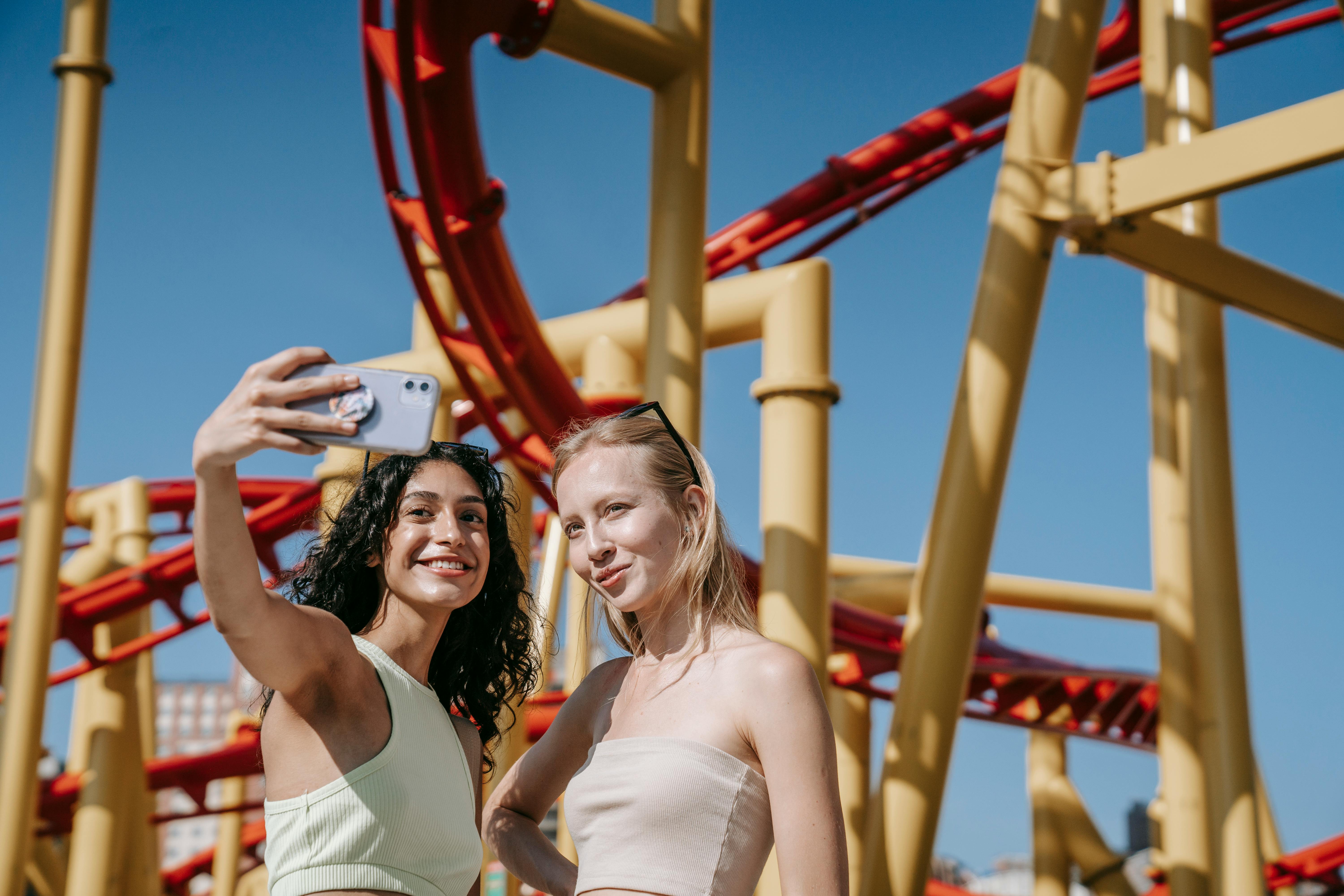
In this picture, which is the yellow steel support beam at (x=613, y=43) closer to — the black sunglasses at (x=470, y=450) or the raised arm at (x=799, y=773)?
the black sunglasses at (x=470, y=450)

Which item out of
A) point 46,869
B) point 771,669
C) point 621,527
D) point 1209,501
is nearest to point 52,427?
point 621,527

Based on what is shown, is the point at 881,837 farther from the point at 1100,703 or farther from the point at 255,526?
the point at 1100,703

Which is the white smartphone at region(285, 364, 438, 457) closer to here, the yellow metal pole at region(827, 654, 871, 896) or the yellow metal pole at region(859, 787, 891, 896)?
the yellow metal pole at region(859, 787, 891, 896)

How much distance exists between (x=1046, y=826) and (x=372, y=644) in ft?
28.4

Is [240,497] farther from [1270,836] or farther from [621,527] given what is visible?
[1270,836]

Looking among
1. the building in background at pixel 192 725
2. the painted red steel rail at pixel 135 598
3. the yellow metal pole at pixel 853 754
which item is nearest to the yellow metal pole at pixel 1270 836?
the yellow metal pole at pixel 853 754

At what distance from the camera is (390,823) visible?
5.22ft

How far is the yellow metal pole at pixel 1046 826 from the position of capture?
30.6 ft

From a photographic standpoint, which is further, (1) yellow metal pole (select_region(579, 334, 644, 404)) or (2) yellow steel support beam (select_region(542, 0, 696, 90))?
(1) yellow metal pole (select_region(579, 334, 644, 404))

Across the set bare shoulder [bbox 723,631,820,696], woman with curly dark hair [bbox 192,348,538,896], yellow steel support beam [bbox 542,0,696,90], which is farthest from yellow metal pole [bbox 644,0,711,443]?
bare shoulder [bbox 723,631,820,696]

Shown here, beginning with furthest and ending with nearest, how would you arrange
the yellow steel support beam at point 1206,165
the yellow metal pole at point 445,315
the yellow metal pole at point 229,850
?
1. the yellow metal pole at point 229,850
2. the yellow metal pole at point 445,315
3. the yellow steel support beam at point 1206,165

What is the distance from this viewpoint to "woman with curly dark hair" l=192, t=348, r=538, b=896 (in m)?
1.28

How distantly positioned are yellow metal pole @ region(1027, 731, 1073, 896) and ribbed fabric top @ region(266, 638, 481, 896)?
853cm

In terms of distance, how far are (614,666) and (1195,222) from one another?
4283mm
